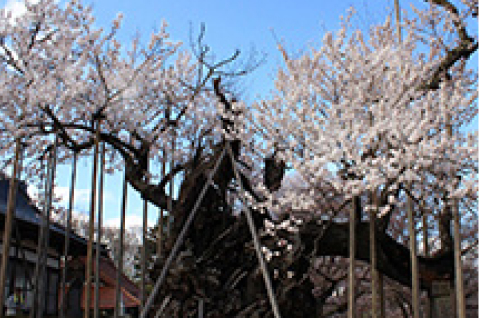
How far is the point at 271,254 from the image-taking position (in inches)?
255

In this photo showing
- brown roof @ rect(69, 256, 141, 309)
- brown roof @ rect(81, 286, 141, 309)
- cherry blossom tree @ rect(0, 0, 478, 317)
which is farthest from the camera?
brown roof @ rect(81, 286, 141, 309)

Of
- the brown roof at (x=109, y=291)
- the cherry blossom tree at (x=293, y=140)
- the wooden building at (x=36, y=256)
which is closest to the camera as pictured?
the cherry blossom tree at (x=293, y=140)

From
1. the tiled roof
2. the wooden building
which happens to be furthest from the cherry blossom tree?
the tiled roof

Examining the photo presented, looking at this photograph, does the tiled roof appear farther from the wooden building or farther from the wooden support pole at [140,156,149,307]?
the wooden support pole at [140,156,149,307]

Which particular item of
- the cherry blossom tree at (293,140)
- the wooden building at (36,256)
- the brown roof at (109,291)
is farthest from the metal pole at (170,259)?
the brown roof at (109,291)

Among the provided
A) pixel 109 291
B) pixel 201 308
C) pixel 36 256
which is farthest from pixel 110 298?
pixel 201 308

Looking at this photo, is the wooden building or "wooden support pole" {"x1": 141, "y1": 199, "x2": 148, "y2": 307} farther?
the wooden building

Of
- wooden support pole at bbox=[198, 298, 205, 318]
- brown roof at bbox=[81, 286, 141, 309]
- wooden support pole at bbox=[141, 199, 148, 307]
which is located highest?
wooden support pole at bbox=[141, 199, 148, 307]

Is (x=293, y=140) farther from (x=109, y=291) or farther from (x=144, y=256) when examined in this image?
(x=109, y=291)

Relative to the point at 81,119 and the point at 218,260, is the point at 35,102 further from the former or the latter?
the point at 218,260

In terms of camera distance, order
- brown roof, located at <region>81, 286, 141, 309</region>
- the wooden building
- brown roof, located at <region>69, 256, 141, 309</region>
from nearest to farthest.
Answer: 1. the wooden building
2. brown roof, located at <region>69, 256, 141, 309</region>
3. brown roof, located at <region>81, 286, 141, 309</region>

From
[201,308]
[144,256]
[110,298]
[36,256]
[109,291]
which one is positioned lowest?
[110,298]

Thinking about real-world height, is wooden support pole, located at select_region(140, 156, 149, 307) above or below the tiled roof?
above

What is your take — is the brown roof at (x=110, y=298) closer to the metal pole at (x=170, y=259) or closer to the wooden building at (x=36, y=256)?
the wooden building at (x=36, y=256)
